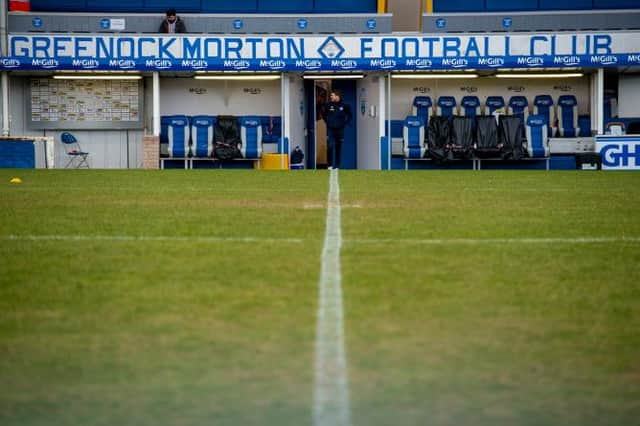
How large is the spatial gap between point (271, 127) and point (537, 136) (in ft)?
21.5

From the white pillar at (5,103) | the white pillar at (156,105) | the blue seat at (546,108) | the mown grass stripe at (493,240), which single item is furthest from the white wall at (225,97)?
the mown grass stripe at (493,240)

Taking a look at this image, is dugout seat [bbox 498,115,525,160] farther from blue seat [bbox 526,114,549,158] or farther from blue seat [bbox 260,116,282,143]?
blue seat [bbox 260,116,282,143]

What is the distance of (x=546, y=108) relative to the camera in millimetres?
27578

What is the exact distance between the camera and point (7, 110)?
25.7 m

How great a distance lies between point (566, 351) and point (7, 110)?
2311 cm

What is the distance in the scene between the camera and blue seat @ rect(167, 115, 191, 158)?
2623 cm

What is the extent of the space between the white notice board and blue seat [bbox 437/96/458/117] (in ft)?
24.6

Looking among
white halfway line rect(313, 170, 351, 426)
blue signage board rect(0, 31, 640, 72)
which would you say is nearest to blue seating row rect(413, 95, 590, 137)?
blue signage board rect(0, 31, 640, 72)

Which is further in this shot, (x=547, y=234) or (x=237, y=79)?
(x=237, y=79)

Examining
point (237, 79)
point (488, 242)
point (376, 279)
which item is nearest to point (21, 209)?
point (488, 242)

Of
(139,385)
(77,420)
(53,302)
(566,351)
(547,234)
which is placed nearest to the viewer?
(77,420)

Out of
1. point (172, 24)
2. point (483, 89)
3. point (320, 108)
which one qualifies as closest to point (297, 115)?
point (320, 108)

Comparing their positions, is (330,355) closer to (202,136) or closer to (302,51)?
(302,51)

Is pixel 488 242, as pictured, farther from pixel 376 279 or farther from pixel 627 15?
pixel 627 15
